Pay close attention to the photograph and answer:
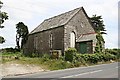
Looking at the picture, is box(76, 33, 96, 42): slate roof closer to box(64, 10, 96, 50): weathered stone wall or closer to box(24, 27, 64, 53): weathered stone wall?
box(64, 10, 96, 50): weathered stone wall

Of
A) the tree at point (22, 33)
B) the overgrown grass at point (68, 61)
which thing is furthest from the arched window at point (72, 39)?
the tree at point (22, 33)

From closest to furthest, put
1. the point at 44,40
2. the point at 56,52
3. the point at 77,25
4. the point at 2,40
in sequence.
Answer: the point at 2,40 → the point at 56,52 → the point at 77,25 → the point at 44,40

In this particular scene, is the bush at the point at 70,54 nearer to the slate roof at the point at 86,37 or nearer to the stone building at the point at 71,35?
the stone building at the point at 71,35

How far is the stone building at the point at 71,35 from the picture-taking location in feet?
127

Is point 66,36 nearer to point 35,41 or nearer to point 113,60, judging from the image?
point 113,60

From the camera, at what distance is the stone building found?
3856cm

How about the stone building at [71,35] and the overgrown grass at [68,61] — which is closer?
the overgrown grass at [68,61]

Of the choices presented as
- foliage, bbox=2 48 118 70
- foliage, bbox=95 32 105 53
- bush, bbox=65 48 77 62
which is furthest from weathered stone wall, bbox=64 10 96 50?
foliage, bbox=2 48 118 70

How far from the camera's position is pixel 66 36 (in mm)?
38781

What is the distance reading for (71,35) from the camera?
131 feet

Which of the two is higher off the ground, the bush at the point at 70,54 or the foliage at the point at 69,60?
the bush at the point at 70,54

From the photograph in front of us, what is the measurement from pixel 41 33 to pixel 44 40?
217cm

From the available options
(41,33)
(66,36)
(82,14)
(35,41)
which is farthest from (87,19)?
(35,41)

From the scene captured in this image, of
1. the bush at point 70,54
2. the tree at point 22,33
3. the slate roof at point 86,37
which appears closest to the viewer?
the bush at point 70,54
